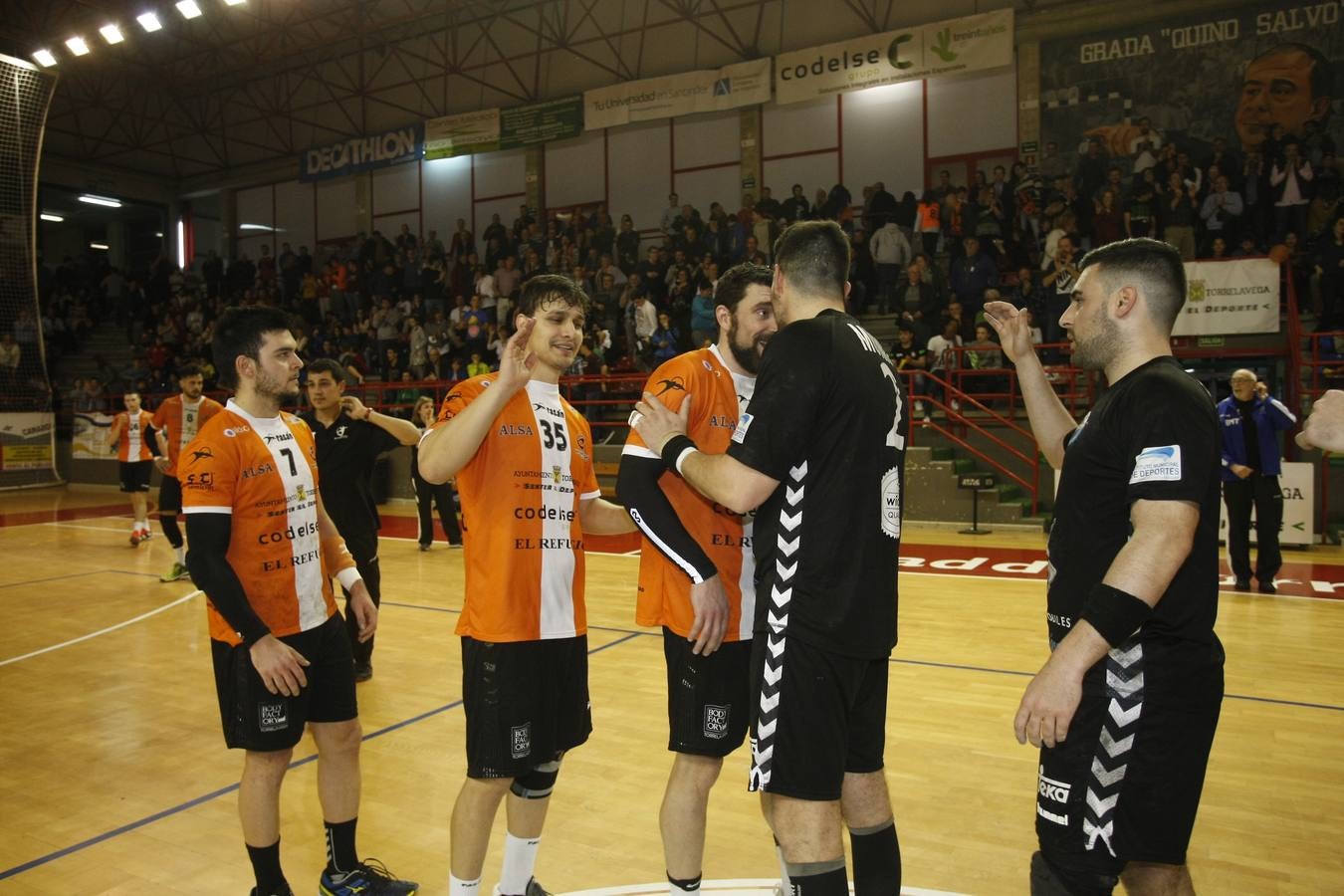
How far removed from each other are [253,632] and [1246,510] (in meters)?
8.82

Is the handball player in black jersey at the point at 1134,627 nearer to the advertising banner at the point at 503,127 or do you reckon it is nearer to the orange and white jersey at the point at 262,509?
the orange and white jersey at the point at 262,509

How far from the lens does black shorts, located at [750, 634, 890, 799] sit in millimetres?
2312

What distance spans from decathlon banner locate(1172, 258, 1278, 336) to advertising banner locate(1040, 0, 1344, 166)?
399cm

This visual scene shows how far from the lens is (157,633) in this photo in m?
7.81

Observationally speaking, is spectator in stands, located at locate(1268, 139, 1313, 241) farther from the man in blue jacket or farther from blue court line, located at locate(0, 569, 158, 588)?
blue court line, located at locate(0, 569, 158, 588)

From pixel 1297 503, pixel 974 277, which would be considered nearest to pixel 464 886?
pixel 1297 503

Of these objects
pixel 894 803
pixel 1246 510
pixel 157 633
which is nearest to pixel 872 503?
pixel 894 803

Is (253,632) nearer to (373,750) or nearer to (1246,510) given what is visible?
(373,750)

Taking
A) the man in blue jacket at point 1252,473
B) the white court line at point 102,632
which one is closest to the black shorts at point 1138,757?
the white court line at point 102,632

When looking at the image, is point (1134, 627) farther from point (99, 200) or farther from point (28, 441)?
point (99, 200)

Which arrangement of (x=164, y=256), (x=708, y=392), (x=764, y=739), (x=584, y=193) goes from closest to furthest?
(x=764, y=739)
(x=708, y=392)
(x=584, y=193)
(x=164, y=256)

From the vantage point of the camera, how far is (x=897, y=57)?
682 inches

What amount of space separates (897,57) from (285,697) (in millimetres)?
17108

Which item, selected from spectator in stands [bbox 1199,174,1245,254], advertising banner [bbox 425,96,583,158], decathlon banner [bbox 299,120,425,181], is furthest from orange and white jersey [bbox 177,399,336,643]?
decathlon banner [bbox 299,120,425,181]
